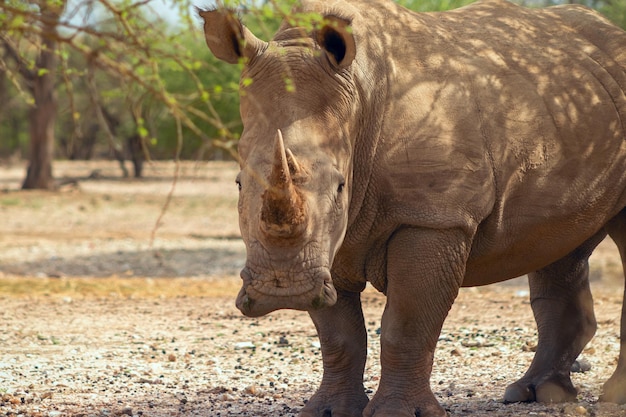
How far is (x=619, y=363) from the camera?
246 inches

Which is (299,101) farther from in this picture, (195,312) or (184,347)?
(195,312)

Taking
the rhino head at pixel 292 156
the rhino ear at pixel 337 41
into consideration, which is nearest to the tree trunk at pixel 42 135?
the rhino head at pixel 292 156

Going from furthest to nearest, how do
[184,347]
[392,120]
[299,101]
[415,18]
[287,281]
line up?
[184,347] → [415,18] → [392,120] → [299,101] → [287,281]

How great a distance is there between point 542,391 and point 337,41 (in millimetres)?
2803

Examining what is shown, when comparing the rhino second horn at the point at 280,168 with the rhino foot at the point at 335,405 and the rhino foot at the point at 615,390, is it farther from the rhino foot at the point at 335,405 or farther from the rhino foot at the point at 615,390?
the rhino foot at the point at 615,390

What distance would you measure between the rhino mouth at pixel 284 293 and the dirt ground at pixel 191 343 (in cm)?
60

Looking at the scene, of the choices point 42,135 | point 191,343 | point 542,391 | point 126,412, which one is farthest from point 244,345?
point 42,135

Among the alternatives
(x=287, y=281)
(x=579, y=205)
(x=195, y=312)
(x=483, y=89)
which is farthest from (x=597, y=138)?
(x=195, y=312)

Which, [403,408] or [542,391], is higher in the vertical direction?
[403,408]

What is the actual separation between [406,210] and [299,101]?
775 millimetres

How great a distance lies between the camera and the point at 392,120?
5.12 m

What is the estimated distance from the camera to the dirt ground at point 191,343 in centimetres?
642

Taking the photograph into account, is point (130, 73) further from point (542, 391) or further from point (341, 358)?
point (542, 391)

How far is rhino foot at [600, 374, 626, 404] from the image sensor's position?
611cm
